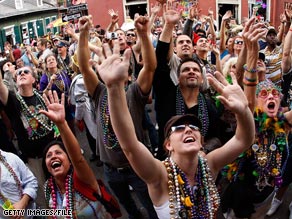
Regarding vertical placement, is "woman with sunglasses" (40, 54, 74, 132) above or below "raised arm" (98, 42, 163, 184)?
below

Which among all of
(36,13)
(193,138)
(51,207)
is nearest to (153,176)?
(193,138)

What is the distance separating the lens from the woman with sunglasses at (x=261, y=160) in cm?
261

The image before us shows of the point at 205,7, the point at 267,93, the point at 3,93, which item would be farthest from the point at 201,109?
the point at 205,7

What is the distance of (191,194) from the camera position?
6.52 feet

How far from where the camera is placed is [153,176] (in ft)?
6.13

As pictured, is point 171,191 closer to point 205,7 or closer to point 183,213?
point 183,213

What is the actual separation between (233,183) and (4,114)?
2264 mm

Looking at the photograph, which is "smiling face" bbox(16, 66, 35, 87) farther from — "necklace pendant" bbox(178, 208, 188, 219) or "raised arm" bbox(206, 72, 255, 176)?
"necklace pendant" bbox(178, 208, 188, 219)

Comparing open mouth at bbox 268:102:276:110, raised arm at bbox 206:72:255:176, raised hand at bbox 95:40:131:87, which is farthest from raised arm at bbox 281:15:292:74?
raised hand at bbox 95:40:131:87

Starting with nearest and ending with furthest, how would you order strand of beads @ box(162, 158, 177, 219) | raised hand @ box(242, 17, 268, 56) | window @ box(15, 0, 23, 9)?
1. strand of beads @ box(162, 158, 177, 219)
2. raised hand @ box(242, 17, 268, 56)
3. window @ box(15, 0, 23, 9)

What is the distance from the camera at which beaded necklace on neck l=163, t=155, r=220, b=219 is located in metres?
1.93

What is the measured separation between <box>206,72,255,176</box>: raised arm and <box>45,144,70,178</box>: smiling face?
1.04 meters

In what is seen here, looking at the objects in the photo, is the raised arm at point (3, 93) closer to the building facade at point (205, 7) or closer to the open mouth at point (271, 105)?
the open mouth at point (271, 105)

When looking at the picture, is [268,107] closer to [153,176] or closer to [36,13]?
[153,176]
